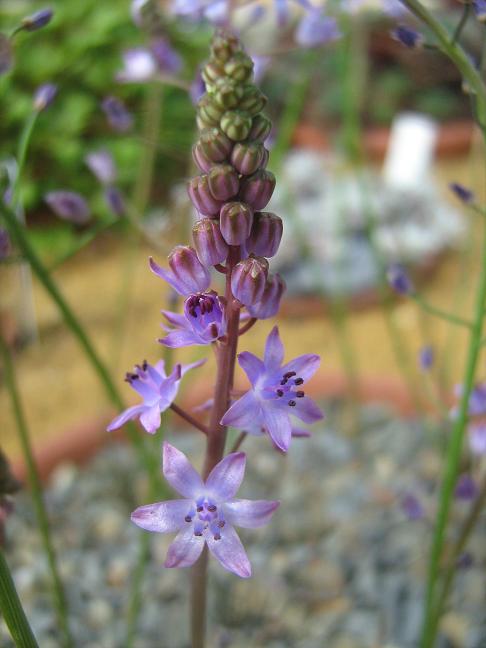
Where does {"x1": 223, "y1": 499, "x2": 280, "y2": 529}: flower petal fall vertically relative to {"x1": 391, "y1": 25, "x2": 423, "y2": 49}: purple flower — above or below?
below

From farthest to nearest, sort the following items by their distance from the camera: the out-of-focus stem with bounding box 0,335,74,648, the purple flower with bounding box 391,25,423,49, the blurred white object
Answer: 1. the blurred white object
2. the out-of-focus stem with bounding box 0,335,74,648
3. the purple flower with bounding box 391,25,423,49

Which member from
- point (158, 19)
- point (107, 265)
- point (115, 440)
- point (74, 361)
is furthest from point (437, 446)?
point (107, 265)

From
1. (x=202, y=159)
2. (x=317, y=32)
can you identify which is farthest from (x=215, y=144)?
(x=317, y=32)

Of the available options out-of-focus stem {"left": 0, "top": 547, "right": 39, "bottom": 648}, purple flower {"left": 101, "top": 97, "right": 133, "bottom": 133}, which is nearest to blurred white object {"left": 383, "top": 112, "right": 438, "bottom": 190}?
purple flower {"left": 101, "top": 97, "right": 133, "bottom": 133}

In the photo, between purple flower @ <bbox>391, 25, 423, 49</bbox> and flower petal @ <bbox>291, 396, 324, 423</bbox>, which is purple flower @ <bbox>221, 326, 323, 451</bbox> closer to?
flower petal @ <bbox>291, 396, 324, 423</bbox>

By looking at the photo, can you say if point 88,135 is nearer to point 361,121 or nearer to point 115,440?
point 361,121

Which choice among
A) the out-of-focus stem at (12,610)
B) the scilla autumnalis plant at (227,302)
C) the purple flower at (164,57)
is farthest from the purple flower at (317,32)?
the out-of-focus stem at (12,610)

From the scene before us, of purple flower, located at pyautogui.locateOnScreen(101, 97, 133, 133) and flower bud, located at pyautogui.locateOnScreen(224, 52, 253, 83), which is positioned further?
purple flower, located at pyautogui.locateOnScreen(101, 97, 133, 133)

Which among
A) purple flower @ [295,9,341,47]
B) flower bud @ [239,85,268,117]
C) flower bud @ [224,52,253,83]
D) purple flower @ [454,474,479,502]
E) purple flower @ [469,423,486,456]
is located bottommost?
purple flower @ [454,474,479,502]
